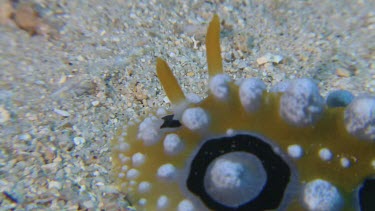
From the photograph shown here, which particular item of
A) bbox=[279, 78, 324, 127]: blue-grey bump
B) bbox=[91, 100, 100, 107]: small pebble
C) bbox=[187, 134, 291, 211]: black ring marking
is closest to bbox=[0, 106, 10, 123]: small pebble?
bbox=[91, 100, 100, 107]: small pebble

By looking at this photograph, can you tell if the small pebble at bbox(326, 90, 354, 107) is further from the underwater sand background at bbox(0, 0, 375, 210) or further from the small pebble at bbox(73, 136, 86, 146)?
the small pebble at bbox(73, 136, 86, 146)

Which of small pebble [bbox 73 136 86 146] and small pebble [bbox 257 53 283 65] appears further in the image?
small pebble [bbox 257 53 283 65]

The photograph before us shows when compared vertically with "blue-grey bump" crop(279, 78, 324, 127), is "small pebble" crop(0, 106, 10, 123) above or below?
above

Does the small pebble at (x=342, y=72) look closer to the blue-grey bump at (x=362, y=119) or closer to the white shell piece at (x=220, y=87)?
the blue-grey bump at (x=362, y=119)

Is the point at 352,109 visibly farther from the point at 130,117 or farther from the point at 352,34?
the point at 352,34

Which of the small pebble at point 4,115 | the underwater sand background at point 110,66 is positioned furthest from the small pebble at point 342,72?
the small pebble at point 4,115

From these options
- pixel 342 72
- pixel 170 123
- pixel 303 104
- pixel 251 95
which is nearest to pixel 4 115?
pixel 170 123

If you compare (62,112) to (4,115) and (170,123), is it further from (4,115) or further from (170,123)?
(170,123)
